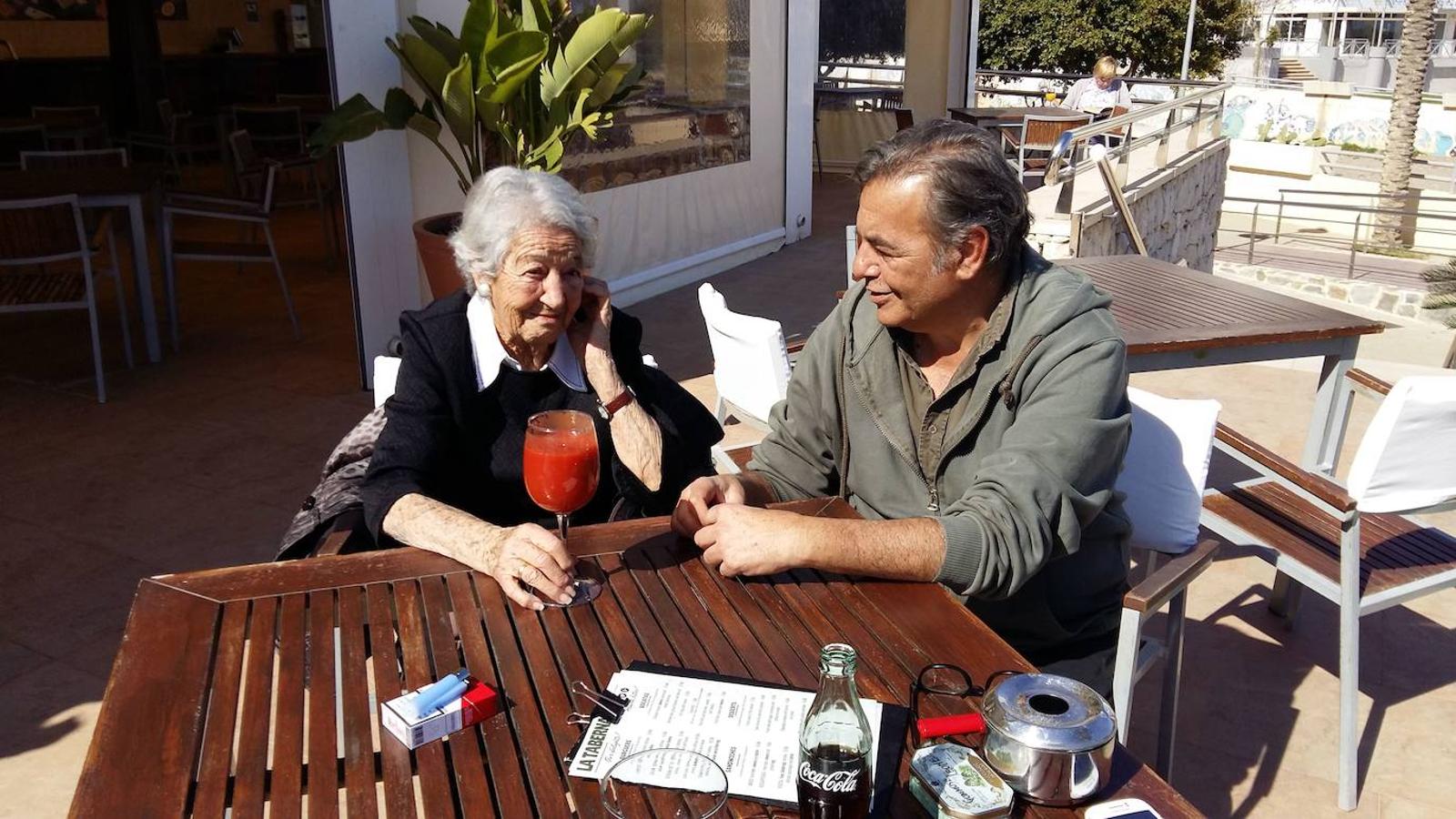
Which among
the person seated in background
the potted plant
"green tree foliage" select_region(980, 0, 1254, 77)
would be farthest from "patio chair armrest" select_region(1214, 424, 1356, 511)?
"green tree foliage" select_region(980, 0, 1254, 77)

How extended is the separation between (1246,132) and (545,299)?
40.9 meters

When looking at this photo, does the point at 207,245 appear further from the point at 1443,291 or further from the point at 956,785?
the point at 1443,291

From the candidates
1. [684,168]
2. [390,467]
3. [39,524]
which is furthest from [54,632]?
[684,168]

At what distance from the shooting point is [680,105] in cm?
805

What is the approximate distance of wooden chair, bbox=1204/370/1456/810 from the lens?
266 centimetres

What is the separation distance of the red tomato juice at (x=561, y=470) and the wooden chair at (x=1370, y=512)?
1.82 m

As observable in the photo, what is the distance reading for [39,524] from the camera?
4.04 m

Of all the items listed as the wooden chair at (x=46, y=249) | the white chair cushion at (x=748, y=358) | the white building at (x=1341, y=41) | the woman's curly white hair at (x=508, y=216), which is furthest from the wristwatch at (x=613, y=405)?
the white building at (x=1341, y=41)

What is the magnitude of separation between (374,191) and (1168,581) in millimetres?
4498

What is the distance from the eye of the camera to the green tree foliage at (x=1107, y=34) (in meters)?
29.3

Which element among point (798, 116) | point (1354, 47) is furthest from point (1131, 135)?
point (1354, 47)

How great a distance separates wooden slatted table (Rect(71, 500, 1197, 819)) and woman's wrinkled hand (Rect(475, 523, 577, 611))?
0.03 metres

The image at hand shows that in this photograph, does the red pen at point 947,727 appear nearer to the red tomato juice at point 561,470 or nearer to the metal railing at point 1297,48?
the red tomato juice at point 561,470

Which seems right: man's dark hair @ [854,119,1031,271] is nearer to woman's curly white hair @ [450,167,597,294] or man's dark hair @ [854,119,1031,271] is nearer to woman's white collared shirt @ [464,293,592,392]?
woman's curly white hair @ [450,167,597,294]
